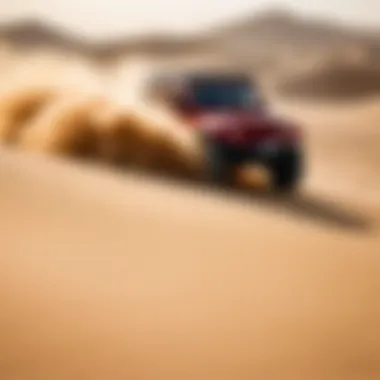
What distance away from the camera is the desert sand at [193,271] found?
1038 millimetres

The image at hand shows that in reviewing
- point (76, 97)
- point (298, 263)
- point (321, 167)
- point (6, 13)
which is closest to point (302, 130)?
point (321, 167)

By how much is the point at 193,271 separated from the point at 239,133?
0.19 meters

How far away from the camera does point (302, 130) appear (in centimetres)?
107

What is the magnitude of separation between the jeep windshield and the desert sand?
0.05m

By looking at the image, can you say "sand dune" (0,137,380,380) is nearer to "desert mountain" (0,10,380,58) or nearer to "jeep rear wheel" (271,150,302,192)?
"jeep rear wheel" (271,150,302,192)

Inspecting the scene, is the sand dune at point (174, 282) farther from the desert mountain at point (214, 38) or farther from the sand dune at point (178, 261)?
the desert mountain at point (214, 38)

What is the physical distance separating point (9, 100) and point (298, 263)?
45 cm

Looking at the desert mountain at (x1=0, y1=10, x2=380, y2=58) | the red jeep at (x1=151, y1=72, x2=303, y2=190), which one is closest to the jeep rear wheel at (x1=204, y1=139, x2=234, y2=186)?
the red jeep at (x1=151, y1=72, x2=303, y2=190)

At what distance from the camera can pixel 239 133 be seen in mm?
1072

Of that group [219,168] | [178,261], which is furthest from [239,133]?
[178,261]

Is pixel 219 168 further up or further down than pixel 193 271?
further up

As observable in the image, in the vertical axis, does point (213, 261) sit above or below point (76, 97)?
below

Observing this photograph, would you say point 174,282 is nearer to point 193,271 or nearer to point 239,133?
point 193,271

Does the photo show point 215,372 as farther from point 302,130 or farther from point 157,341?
point 302,130
